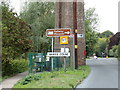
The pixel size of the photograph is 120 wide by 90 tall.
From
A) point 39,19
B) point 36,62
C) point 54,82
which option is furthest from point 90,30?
point 54,82

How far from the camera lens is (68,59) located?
24000 mm

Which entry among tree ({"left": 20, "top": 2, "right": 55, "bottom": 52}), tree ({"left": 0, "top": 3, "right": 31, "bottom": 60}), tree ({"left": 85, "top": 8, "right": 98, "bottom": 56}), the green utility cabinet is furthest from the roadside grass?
tree ({"left": 85, "top": 8, "right": 98, "bottom": 56})

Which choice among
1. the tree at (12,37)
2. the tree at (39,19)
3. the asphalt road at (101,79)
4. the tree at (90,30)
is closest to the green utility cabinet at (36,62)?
the tree at (12,37)

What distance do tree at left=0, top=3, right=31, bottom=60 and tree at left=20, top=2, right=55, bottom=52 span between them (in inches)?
507

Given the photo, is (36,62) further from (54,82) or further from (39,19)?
(39,19)

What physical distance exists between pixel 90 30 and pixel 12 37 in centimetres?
3275

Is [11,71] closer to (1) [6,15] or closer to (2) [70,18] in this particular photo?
(1) [6,15]

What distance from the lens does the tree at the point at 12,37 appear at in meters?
16.8

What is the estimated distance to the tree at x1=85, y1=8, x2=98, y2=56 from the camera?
44.7m

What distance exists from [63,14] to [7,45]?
12.5 m

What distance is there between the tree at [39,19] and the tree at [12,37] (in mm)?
12866

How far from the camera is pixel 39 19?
33.8m

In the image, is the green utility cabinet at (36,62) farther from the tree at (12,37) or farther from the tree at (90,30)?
the tree at (90,30)

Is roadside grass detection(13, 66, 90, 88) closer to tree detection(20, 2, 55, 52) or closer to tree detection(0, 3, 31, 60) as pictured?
tree detection(0, 3, 31, 60)
